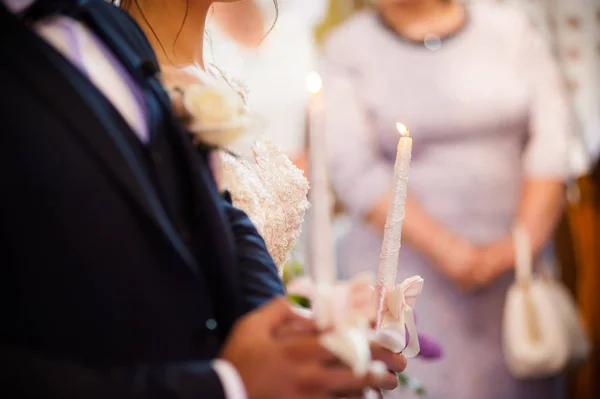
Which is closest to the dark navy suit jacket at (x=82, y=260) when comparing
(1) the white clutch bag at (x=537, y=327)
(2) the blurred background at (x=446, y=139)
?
(2) the blurred background at (x=446, y=139)

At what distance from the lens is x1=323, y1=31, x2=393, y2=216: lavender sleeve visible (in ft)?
7.16

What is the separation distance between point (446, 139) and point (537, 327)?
581 millimetres

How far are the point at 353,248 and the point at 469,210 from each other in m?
0.36

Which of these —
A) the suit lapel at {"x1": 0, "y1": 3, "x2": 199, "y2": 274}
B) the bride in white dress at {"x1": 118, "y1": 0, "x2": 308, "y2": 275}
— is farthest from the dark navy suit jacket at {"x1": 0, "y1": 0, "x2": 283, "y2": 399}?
the bride in white dress at {"x1": 118, "y1": 0, "x2": 308, "y2": 275}

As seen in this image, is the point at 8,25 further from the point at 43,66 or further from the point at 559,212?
the point at 559,212

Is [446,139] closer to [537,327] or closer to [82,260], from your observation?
[537,327]

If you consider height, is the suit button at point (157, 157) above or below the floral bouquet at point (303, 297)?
above

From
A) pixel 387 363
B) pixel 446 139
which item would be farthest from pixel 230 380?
pixel 446 139

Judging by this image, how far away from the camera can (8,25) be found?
1.88ft

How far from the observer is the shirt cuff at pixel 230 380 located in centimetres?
54

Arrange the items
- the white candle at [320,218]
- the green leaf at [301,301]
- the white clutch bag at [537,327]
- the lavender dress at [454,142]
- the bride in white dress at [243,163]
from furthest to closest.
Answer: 1. the lavender dress at [454,142]
2. the white clutch bag at [537,327]
3. the bride in white dress at [243,163]
4. the green leaf at [301,301]
5. the white candle at [320,218]

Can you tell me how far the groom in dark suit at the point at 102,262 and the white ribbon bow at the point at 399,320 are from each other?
95mm

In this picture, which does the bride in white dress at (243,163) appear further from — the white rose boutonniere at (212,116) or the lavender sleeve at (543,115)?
the lavender sleeve at (543,115)

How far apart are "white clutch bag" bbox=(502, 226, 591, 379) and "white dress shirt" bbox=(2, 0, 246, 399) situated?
5.58 feet
